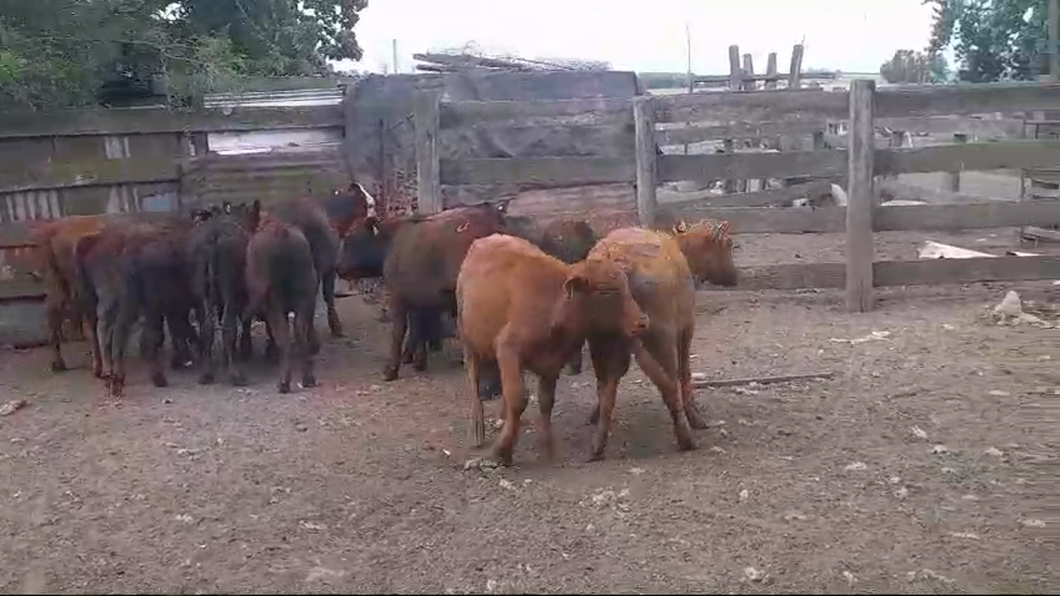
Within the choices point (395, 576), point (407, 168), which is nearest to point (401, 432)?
point (395, 576)

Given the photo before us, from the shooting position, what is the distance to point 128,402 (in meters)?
7.98

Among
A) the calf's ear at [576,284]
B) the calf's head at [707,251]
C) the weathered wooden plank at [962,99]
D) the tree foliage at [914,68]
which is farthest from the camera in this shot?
the tree foliage at [914,68]

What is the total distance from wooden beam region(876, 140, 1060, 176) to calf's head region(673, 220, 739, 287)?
3.01m

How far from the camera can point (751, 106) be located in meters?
10.4

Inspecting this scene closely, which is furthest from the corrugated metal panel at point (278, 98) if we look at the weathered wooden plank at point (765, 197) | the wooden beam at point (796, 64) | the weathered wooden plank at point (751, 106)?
the wooden beam at point (796, 64)

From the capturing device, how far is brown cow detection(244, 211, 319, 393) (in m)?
8.11

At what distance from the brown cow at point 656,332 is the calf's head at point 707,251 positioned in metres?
0.72

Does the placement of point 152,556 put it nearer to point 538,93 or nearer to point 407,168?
point 407,168

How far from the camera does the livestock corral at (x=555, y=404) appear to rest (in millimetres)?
4973

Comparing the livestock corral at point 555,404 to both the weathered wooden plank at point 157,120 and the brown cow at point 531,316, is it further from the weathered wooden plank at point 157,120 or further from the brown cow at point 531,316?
the brown cow at point 531,316

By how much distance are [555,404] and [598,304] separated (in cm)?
181

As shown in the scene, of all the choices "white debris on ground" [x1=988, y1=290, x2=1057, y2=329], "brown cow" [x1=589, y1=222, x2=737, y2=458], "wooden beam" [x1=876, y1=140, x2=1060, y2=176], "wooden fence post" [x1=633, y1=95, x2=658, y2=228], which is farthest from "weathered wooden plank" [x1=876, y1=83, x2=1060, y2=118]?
"brown cow" [x1=589, y1=222, x2=737, y2=458]

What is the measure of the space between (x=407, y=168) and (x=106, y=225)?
338 cm

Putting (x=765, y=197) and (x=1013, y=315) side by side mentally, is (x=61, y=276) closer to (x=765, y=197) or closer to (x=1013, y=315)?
(x=1013, y=315)
